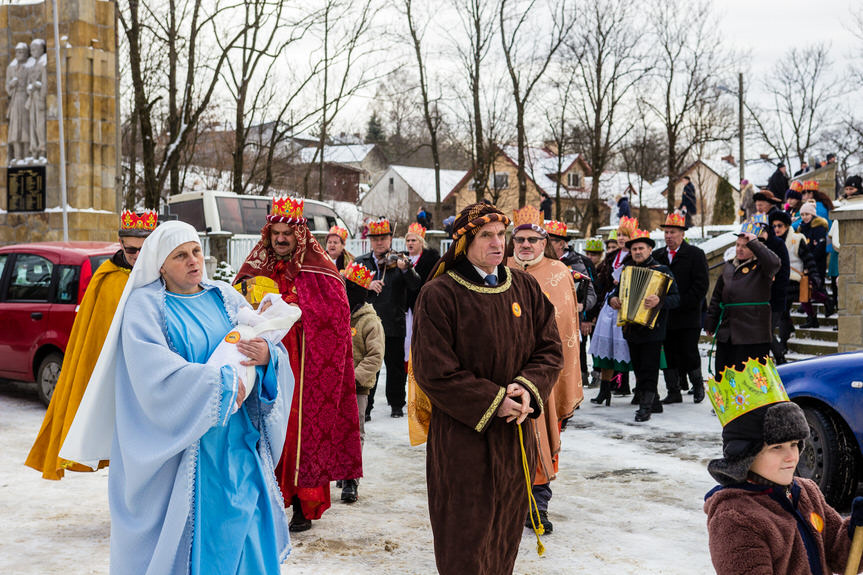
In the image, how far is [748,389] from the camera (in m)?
2.85

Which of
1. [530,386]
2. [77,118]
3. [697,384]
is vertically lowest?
[697,384]

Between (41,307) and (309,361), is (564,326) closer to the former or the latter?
(309,361)

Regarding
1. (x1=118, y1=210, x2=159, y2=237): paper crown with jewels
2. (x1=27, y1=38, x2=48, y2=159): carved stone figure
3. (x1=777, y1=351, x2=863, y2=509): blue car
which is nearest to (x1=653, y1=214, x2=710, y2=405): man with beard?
(x1=777, y1=351, x2=863, y2=509): blue car

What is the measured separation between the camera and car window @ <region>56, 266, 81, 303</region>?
9.84 meters

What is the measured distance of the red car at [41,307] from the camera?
9852mm

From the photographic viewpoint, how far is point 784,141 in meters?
47.6

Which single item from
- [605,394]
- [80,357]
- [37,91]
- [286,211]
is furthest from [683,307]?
[37,91]

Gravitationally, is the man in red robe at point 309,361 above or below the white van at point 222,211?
below

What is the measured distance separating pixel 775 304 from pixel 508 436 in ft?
26.4

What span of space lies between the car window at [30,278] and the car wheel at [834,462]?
797cm

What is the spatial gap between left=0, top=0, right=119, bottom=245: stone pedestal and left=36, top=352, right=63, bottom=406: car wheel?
23.6 ft

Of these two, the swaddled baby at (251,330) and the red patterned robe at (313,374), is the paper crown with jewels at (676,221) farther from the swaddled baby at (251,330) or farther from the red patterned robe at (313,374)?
the swaddled baby at (251,330)

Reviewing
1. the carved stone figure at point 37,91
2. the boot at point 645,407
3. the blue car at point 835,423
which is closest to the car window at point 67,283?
the boot at point 645,407

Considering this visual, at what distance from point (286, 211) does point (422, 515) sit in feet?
7.37
